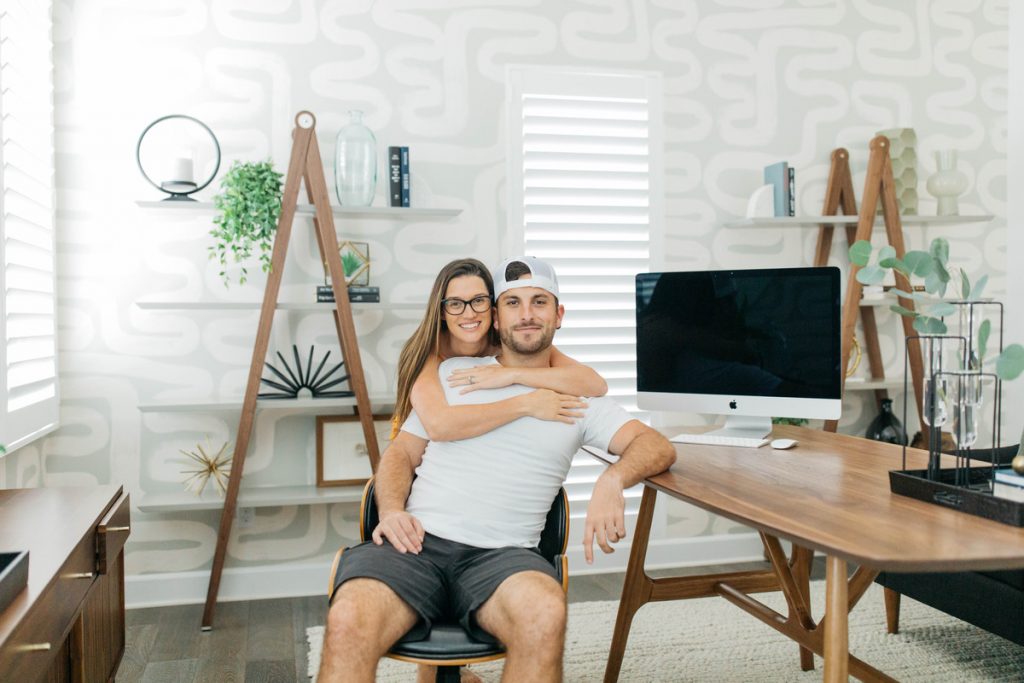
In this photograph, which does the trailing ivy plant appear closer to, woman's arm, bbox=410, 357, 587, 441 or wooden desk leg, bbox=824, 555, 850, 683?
woman's arm, bbox=410, 357, 587, 441

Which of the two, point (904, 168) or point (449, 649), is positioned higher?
point (904, 168)

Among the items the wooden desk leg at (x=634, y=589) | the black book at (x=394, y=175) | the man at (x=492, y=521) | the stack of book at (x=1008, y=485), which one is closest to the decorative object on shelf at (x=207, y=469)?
the black book at (x=394, y=175)

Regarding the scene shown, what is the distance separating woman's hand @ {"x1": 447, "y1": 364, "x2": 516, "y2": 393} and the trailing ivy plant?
1.20 m

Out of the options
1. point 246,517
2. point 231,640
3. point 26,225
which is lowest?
point 231,640

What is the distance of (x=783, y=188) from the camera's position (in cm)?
373

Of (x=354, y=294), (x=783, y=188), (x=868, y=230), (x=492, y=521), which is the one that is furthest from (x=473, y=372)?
(x=868, y=230)

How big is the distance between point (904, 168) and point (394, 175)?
2.34m

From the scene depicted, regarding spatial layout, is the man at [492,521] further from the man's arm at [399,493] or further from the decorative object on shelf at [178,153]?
the decorative object on shelf at [178,153]

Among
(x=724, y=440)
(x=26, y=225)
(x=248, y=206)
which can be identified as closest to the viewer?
(x=724, y=440)

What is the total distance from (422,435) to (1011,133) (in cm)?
354

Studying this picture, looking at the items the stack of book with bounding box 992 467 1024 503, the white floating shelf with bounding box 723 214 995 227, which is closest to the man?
the stack of book with bounding box 992 467 1024 503

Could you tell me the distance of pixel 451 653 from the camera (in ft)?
5.81

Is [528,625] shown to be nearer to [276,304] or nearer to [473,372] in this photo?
[473,372]

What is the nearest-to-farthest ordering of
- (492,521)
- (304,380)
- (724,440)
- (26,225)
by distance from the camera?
1. (492,521)
2. (724,440)
3. (26,225)
4. (304,380)
